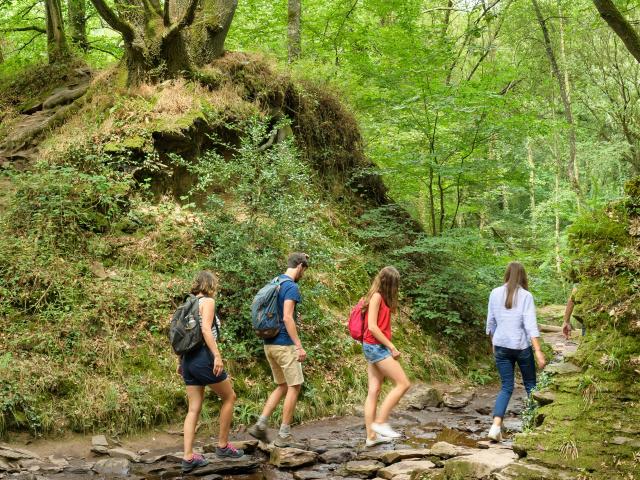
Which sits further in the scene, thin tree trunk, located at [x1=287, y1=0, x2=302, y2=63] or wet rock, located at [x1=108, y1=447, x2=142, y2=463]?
thin tree trunk, located at [x1=287, y1=0, x2=302, y2=63]

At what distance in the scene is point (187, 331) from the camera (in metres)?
5.89

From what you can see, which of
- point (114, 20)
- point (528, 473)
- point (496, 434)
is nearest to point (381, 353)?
point (496, 434)

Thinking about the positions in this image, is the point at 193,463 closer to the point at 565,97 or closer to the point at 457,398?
the point at 457,398

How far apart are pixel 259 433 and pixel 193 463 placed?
1215 millimetres

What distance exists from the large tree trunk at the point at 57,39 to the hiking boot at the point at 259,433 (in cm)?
1188

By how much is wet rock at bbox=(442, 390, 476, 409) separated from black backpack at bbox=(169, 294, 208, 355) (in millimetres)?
5412

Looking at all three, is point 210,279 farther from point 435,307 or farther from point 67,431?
point 435,307

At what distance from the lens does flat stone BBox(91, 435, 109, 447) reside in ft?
21.7

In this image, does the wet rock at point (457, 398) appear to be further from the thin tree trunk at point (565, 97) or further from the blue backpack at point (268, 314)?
the thin tree trunk at point (565, 97)

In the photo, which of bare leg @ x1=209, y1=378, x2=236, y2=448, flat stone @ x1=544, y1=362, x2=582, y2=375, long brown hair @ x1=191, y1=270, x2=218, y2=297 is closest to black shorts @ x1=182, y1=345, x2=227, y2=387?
bare leg @ x1=209, y1=378, x2=236, y2=448

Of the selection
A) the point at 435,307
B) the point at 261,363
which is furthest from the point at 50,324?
the point at 435,307

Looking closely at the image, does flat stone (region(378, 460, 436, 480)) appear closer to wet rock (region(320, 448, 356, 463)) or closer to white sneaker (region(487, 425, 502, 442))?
wet rock (region(320, 448, 356, 463))

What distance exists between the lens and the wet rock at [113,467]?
5965mm

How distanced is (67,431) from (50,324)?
5.35ft
